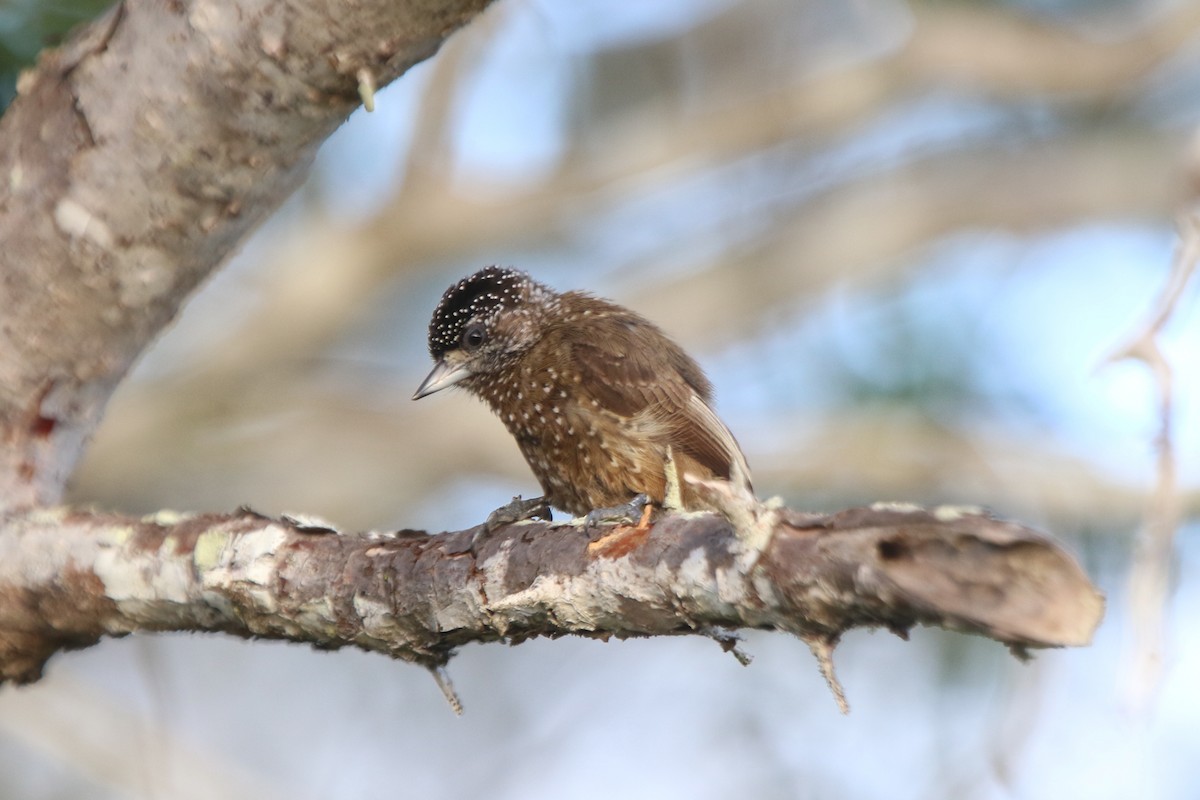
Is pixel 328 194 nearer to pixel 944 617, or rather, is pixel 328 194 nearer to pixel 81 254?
pixel 81 254

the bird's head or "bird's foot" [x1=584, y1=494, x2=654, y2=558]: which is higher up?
the bird's head

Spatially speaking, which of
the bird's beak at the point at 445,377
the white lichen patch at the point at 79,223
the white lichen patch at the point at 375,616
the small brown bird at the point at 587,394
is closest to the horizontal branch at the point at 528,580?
the white lichen patch at the point at 375,616

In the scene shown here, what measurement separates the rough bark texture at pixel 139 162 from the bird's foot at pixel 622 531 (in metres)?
1.02

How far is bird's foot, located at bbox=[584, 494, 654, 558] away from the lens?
2.34 m

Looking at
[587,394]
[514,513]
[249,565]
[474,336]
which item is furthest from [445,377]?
[249,565]

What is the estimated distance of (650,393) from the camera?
382 cm

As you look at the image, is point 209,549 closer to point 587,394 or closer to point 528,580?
point 528,580

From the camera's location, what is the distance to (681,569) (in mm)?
2207

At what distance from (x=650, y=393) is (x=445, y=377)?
0.89m

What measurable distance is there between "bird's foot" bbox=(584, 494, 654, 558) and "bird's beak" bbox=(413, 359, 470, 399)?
1.92m

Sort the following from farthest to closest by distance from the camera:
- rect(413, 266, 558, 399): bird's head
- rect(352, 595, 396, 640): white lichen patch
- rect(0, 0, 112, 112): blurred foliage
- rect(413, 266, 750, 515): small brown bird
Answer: rect(413, 266, 558, 399): bird's head, rect(0, 0, 112, 112): blurred foliage, rect(413, 266, 750, 515): small brown bird, rect(352, 595, 396, 640): white lichen patch

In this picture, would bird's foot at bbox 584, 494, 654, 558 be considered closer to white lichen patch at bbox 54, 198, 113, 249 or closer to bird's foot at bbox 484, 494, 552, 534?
bird's foot at bbox 484, 494, 552, 534

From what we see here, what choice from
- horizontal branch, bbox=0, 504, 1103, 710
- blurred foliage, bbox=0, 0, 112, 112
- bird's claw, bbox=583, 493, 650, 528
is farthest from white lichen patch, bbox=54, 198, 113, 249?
bird's claw, bbox=583, 493, 650, 528

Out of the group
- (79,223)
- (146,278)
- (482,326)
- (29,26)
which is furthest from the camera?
(482,326)
